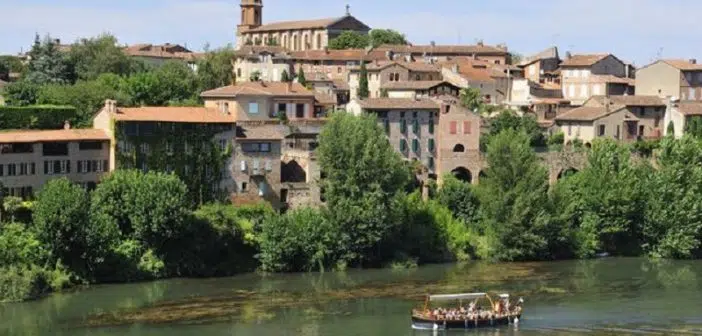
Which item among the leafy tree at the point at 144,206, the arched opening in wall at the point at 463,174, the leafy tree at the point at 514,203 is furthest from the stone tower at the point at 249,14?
the leafy tree at the point at 144,206

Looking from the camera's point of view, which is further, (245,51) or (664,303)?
(245,51)

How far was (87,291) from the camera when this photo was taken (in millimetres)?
51875

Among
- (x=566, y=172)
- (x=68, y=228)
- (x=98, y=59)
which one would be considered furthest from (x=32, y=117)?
(x=566, y=172)

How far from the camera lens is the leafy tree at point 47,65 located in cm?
8306

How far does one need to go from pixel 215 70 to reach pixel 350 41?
29778 mm

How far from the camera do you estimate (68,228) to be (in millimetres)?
51625

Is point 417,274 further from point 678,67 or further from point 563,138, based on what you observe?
point 678,67

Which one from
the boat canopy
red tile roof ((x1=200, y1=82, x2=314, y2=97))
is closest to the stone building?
red tile roof ((x1=200, y1=82, x2=314, y2=97))

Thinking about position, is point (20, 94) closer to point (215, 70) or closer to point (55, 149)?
point (55, 149)

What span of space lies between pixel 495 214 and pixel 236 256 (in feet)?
46.5

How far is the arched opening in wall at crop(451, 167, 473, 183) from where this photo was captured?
7194 cm

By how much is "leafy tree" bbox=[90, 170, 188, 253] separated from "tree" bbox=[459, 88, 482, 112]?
103 feet

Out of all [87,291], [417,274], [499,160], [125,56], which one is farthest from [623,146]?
[125,56]

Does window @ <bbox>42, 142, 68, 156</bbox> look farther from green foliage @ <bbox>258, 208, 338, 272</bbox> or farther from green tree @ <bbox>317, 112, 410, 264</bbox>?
green tree @ <bbox>317, 112, 410, 264</bbox>
